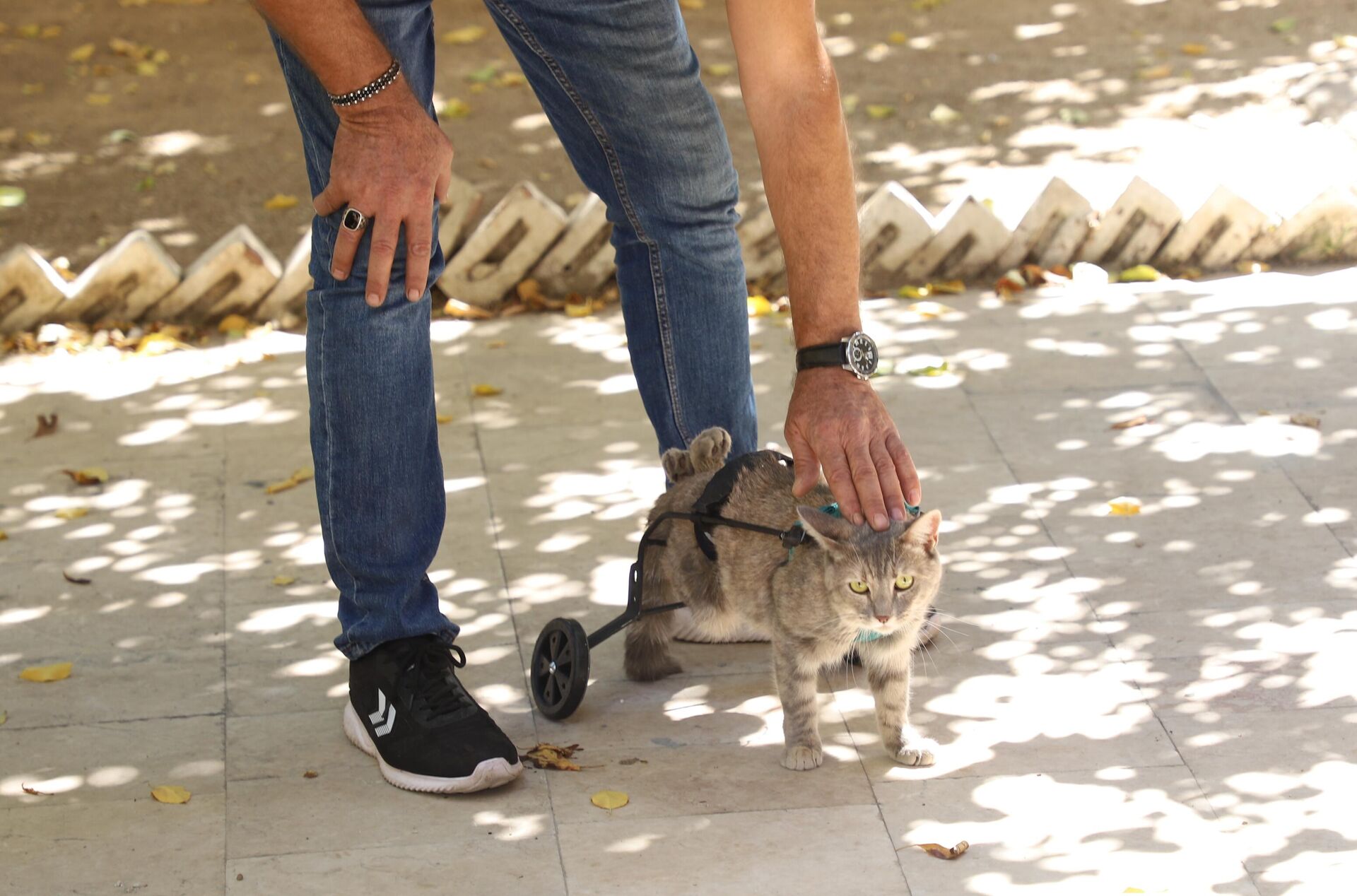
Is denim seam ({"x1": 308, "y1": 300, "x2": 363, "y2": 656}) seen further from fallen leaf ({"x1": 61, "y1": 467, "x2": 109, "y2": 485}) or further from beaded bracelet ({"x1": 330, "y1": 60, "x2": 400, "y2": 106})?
fallen leaf ({"x1": 61, "y1": 467, "x2": 109, "y2": 485})

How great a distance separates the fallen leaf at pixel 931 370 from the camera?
6.09 meters

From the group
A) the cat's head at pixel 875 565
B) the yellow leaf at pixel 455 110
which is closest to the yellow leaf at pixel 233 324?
the yellow leaf at pixel 455 110

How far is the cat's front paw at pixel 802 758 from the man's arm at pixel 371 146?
1.47m

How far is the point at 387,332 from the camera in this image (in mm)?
3637

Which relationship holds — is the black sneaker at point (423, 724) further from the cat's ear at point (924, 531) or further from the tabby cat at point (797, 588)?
the cat's ear at point (924, 531)

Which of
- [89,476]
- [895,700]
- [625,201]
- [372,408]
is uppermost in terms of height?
[625,201]

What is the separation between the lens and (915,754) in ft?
12.7

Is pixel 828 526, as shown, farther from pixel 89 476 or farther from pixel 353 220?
pixel 89 476

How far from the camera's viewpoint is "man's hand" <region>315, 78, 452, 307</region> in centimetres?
340

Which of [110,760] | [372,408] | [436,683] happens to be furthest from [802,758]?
[110,760]

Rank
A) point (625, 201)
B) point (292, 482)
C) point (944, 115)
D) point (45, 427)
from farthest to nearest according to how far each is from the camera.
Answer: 1. point (944, 115)
2. point (45, 427)
3. point (292, 482)
4. point (625, 201)

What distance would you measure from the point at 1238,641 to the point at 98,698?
311 centimetres

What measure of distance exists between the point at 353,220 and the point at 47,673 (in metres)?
1.73

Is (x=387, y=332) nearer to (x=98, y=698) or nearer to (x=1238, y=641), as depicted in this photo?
(x=98, y=698)
